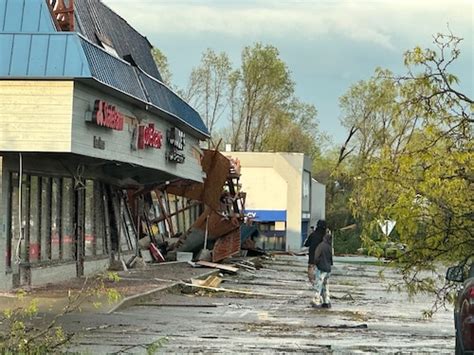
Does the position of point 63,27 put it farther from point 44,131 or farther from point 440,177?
point 440,177

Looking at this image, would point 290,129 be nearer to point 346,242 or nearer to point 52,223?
point 346,242

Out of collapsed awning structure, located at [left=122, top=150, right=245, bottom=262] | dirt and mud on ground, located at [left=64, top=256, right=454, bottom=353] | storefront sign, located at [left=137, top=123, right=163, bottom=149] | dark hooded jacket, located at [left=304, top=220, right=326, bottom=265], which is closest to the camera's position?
dirt and mud on ground, located at [left=64, top=256, right=454, bottom=353]

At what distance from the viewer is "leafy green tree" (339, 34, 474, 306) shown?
11672 mm

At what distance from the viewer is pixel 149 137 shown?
25.7 metres

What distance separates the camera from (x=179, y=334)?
15438 millimetres

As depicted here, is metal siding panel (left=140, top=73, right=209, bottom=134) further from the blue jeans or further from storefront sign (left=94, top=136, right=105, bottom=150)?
the blue jeans

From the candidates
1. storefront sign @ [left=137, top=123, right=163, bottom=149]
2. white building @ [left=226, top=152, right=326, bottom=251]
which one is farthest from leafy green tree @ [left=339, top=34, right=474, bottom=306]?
white building @ [left=226, top=152, right=326, bottom=251]

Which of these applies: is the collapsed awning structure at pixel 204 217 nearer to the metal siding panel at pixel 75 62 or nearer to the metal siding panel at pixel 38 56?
the metal siding panel at pixel 38 56

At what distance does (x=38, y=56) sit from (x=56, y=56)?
0.38 metres

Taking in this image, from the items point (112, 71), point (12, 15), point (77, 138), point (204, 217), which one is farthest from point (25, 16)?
point (204, 217)

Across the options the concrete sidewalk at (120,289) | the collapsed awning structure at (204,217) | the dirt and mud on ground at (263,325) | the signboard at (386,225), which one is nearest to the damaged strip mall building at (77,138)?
the concrete sidewalk at (120,289)

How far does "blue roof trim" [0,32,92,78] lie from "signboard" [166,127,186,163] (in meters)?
9.79

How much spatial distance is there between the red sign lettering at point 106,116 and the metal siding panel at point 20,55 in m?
1.85

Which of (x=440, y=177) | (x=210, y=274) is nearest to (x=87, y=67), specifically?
(x=440, y=177)
